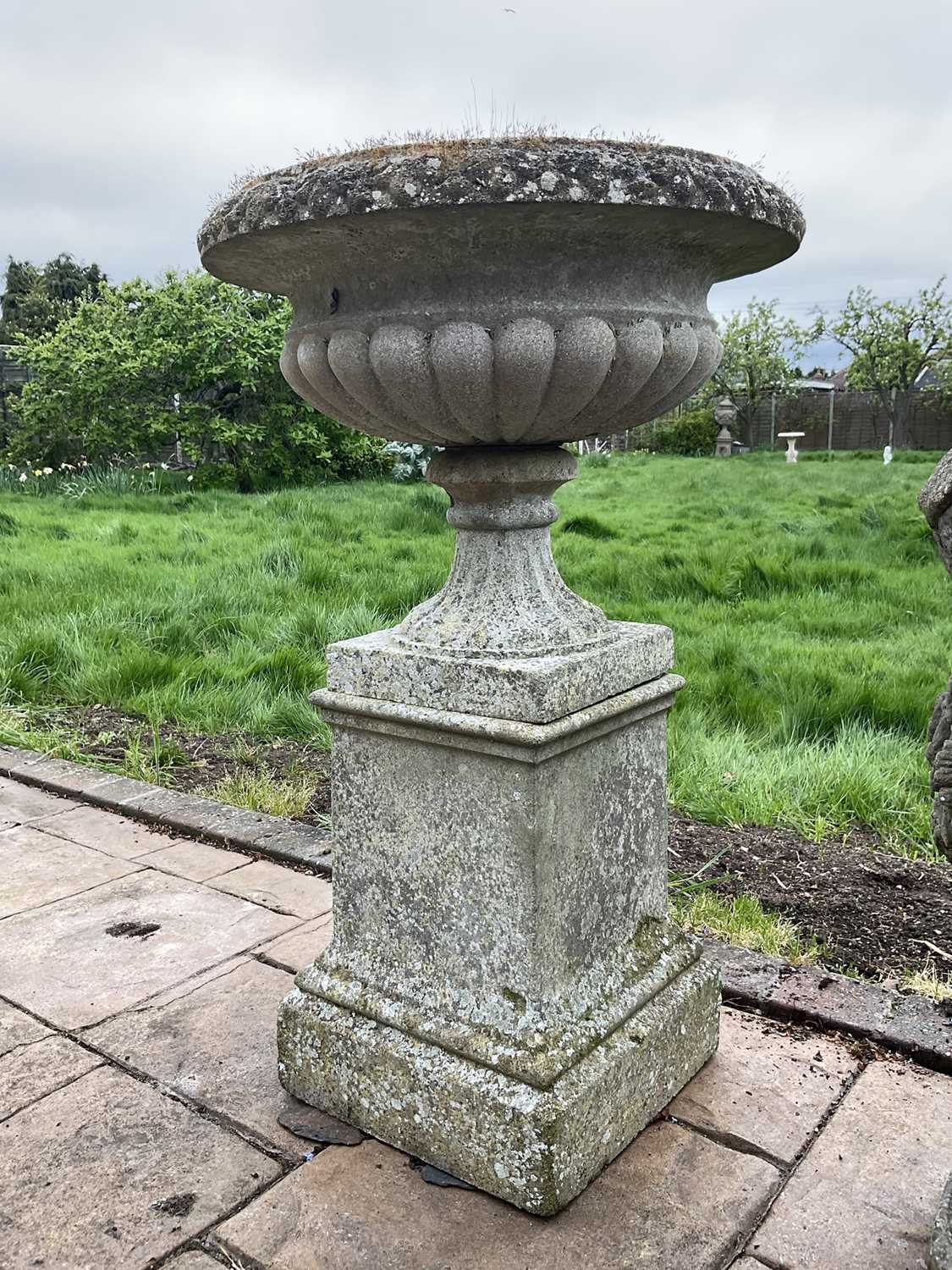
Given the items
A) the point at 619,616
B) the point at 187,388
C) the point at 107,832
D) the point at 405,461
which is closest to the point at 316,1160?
the point at 107,832

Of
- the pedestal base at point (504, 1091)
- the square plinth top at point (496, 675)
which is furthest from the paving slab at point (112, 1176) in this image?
the square plinth top at point (496, 675)

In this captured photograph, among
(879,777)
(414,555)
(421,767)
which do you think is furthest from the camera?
(414,555)

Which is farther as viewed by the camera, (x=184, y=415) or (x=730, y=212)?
(x=184, y=415)

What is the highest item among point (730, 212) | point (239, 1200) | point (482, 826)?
point (730, 212)

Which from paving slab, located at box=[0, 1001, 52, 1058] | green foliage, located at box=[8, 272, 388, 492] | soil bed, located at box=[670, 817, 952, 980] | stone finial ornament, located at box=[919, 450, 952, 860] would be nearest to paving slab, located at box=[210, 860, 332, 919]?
paving slab, located at box=[0, 1001, 52, 1058]

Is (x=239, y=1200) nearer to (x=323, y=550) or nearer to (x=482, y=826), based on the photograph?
(x=482, y=826)

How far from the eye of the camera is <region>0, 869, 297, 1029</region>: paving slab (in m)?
2.43

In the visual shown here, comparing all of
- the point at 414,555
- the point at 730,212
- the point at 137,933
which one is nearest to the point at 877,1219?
the point at 730,212

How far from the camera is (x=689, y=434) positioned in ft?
89.5

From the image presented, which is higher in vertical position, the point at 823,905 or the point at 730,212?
the point at 730,212

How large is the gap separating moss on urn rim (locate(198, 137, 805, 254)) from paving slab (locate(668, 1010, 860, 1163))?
1.63m

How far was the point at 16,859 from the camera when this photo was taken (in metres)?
3.19

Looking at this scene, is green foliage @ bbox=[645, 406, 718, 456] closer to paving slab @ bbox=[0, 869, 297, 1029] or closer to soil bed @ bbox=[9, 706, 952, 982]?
soil bed @ bbox=[9, 706, 952, 982]

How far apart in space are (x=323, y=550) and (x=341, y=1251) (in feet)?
19.9
